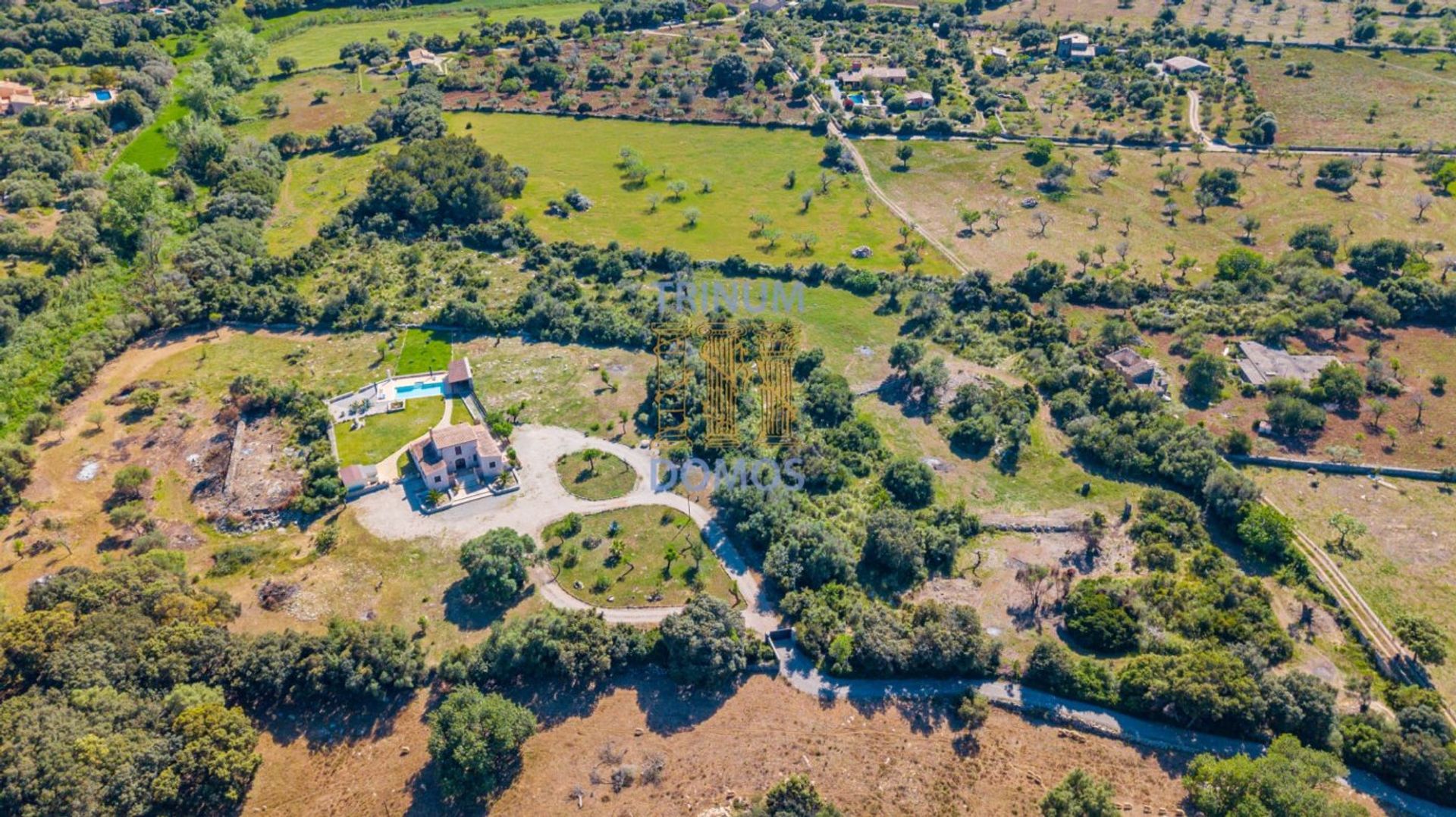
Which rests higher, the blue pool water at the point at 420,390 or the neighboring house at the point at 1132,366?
the neighboring house at the point at 1132,366

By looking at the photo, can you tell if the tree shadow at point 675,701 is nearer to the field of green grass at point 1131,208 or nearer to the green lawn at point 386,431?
the green lawn at point 386,431

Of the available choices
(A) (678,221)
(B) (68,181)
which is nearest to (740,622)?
(A) (678,221)

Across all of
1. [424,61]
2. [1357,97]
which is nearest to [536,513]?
[424,61]

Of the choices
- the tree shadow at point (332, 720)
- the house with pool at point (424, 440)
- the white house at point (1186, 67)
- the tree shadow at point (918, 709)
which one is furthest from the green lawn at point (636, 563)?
the white house at point (1186, 67)

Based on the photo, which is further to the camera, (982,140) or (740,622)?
(982,140)

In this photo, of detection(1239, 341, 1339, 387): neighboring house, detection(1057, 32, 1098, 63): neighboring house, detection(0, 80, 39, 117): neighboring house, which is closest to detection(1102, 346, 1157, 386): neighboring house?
detection(1239, 341, 1339, 387): neighboring house

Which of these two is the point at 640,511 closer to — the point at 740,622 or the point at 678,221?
the point at 740,622
